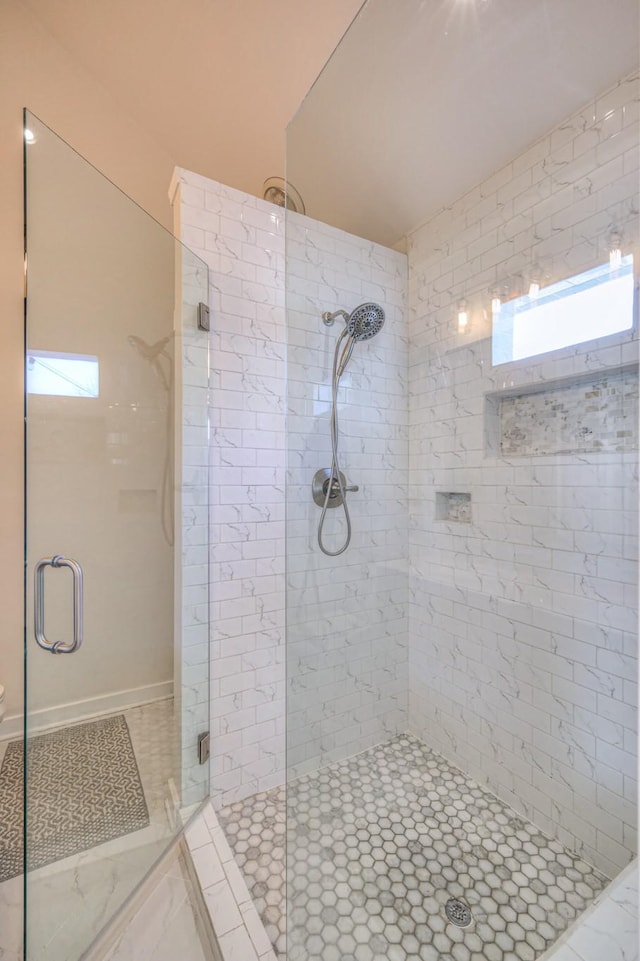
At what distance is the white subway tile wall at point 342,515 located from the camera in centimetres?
169

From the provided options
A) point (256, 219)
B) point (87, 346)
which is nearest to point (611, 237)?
point (256, 219)

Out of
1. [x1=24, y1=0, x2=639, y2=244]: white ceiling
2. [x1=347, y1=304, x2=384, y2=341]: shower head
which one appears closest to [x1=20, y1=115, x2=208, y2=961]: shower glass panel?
[x1=347, y1=304, x2=384, y2=341]: shower head

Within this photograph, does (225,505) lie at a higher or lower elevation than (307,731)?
higher

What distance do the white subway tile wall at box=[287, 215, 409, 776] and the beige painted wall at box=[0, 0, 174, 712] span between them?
117 cm

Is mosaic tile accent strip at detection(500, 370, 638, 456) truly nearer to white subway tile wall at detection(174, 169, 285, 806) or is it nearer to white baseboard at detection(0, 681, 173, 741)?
white subway tile wall at detection(174, 169, 285, 806)

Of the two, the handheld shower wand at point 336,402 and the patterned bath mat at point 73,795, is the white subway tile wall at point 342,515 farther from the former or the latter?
the patterned bath mat at point 73,795

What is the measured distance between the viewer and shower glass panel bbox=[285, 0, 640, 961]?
3.96 ft

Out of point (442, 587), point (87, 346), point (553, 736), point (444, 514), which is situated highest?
point (87, 346)

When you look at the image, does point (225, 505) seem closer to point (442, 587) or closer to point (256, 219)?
point (442, 587)

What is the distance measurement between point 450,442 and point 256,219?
4.39 feet

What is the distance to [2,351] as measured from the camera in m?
1.73

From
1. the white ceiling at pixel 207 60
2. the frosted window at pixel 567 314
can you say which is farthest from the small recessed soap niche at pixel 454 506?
the white ceiling at pixel 207 60

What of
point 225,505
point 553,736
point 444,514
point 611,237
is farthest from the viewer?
point 444,514

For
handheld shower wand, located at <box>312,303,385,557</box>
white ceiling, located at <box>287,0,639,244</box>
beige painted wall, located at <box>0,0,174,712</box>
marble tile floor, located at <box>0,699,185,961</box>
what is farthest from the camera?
handheld shower wand, located at <box>312,303,385,557</box>
